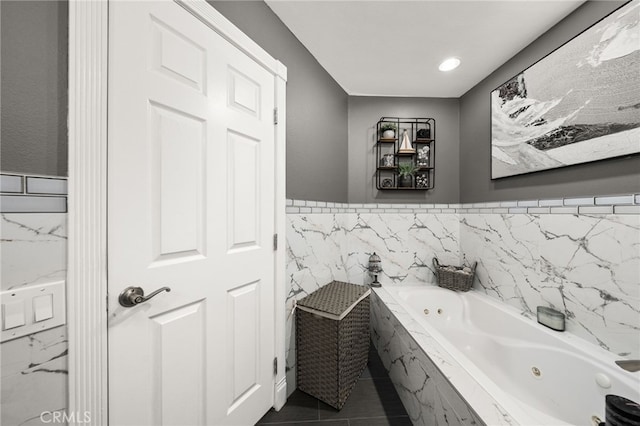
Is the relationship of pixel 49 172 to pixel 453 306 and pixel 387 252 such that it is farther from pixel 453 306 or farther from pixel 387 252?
pixel 453 306

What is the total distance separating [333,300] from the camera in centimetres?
160

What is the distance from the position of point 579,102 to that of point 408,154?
122 cm

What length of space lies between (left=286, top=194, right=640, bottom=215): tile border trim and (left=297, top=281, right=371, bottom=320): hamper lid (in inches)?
23.9

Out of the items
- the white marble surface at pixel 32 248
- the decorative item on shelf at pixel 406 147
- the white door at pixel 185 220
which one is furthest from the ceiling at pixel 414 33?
the white marble surface at pixel 32 248

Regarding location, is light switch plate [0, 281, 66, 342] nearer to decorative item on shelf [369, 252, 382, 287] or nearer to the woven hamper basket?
the woven hamper basket

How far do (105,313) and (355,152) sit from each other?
7.30 ft

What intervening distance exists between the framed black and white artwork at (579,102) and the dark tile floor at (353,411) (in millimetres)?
1863

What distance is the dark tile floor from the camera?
136 cm

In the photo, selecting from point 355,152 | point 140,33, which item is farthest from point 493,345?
point 140,33

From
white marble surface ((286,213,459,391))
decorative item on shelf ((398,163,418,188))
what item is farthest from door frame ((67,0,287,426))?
decorative item on shelf ((398,163,418,188))

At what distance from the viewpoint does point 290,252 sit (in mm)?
1556

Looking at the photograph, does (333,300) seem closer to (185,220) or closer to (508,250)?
(185,220)

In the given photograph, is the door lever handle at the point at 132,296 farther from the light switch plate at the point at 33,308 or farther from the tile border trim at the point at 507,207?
the tile border trim at the point at 507,207

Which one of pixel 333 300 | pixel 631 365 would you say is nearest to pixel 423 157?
pixel 333 300
